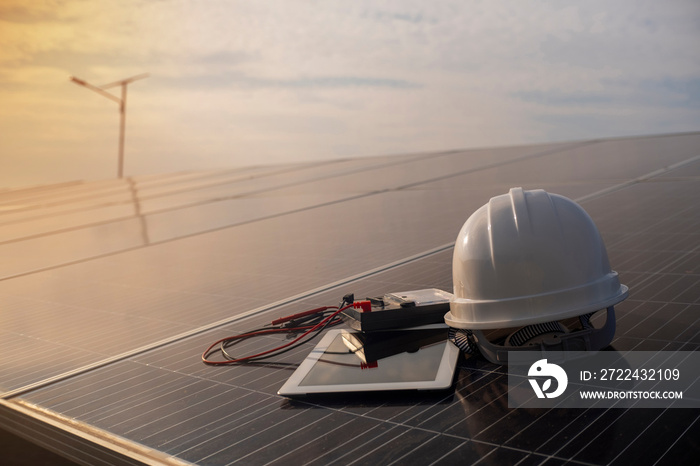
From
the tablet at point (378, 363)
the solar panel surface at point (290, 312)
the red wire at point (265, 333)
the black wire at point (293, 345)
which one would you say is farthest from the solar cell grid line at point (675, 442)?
the black wire at point (293, 345)

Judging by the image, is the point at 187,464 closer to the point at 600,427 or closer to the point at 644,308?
the point at 600,427

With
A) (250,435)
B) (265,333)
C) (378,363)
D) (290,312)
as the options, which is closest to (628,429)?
(378,363)

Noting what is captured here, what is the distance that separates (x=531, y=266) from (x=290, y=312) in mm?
1856

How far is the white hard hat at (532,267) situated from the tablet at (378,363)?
22 centimetres

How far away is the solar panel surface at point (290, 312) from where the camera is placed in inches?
85.1

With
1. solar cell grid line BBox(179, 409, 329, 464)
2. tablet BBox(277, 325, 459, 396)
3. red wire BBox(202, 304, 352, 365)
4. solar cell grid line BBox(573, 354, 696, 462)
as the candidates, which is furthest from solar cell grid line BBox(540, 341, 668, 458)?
red wire BBox(202, 304, 352, 365)

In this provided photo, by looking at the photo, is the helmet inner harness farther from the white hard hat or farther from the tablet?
the tablet

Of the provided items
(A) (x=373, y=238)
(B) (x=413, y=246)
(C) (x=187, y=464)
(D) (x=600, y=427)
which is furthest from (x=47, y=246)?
(D) (x=600, y=427)

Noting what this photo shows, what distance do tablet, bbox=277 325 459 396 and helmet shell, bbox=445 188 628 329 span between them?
213 millimetres

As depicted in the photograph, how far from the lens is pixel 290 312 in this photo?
161 inches

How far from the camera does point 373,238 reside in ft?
21.1

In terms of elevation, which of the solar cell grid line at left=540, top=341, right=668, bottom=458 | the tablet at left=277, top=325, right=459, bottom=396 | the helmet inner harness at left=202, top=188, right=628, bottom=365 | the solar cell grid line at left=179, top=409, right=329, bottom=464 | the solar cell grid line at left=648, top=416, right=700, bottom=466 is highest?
the helmet inner harness at left=202, top=188, right=628, bottom=365

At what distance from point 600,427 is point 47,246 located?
8089 mm

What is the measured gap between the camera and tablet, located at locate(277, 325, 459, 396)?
262 cm
